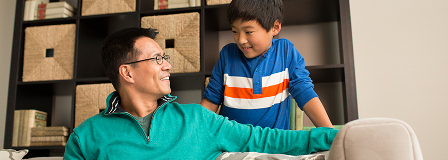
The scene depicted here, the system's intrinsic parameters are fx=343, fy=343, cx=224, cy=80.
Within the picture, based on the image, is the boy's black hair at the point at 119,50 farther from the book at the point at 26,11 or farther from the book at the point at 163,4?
the book at the point at 26,11

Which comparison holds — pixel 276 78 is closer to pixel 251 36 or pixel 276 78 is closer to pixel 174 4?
pixel 251 36

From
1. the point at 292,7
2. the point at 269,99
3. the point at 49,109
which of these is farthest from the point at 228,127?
the point at 49,109

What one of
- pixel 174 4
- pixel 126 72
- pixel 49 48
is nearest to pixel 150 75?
pixel 126 72

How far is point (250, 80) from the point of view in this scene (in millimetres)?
1544

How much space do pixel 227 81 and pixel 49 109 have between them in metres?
2.02

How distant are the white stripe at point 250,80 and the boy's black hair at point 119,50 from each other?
440 mm

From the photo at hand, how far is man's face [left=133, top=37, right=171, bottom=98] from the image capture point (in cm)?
125

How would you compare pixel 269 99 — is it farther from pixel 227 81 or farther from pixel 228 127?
pixel 228 127

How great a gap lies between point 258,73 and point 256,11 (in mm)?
273

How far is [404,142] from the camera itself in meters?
0.59

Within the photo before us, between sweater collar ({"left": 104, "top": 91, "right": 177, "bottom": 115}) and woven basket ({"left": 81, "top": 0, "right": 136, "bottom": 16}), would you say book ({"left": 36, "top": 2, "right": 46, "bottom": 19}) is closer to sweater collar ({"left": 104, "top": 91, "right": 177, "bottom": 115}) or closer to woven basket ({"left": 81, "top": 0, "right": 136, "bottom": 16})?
woven basket ({"left": 81, "top": 0, "right": 136, "bottom": 16})

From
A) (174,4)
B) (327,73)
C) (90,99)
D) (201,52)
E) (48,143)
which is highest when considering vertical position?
(174,4)

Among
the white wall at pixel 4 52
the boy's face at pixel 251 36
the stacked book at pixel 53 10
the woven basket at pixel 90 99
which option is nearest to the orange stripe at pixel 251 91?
the boy's face at pixel 251 36

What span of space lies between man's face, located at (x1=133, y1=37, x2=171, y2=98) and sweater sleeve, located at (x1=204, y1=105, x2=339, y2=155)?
0.69ft
